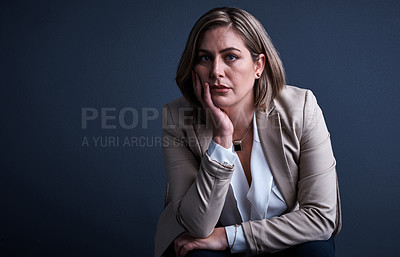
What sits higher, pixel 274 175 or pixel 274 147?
pixel 274 147

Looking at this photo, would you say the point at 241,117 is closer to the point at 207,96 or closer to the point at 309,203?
the point at 207,96

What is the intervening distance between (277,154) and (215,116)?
0.27 m

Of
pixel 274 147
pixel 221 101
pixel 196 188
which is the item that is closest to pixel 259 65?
pixel 221 101

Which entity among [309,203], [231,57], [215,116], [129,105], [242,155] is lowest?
[309,203]

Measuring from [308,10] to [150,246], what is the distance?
62.9 inches

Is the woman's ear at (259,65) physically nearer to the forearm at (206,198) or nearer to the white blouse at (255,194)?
the white blouse at (255,194)

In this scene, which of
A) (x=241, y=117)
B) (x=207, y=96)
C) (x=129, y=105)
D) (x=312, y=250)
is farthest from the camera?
(x=129, y=105)

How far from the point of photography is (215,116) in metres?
1.47

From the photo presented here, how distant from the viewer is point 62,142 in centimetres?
238

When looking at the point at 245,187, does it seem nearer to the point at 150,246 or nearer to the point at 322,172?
the point at 322,172

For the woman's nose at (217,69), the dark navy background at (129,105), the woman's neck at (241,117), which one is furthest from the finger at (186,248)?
the dark navy background at (129,105)

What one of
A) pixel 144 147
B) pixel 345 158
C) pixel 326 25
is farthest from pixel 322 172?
pixel 144 147

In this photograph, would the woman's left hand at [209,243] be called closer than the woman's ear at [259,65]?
Yes

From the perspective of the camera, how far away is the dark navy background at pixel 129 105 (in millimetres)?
2107
